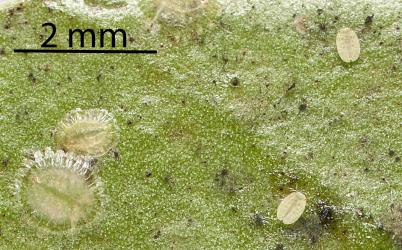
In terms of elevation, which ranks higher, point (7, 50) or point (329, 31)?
point (329, 31)

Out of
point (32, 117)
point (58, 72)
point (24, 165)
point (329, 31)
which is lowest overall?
point (24, 165)

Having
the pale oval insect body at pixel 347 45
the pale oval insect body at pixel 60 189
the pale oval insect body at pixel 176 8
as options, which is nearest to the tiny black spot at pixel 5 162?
the pale oval insect body at pixel 60 189

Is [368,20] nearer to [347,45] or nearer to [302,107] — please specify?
[347,45]

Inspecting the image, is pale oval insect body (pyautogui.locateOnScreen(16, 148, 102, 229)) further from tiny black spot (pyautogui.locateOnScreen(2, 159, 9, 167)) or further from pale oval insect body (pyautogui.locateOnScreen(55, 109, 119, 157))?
tiny black spot (pyautogui.locateOnScreen(2, 159, 9, 167))

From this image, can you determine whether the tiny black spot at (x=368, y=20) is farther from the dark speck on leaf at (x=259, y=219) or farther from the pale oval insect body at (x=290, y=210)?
the dark speck on leaf at (x=259, y=219)

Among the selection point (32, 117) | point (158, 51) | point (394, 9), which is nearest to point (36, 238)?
point (32, 117)

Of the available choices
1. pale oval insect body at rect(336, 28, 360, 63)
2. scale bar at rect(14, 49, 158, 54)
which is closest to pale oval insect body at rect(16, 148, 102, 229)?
scale bar at rect(14, 49, 158, 54)

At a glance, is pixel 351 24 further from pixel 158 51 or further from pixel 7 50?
pixel 7 50
